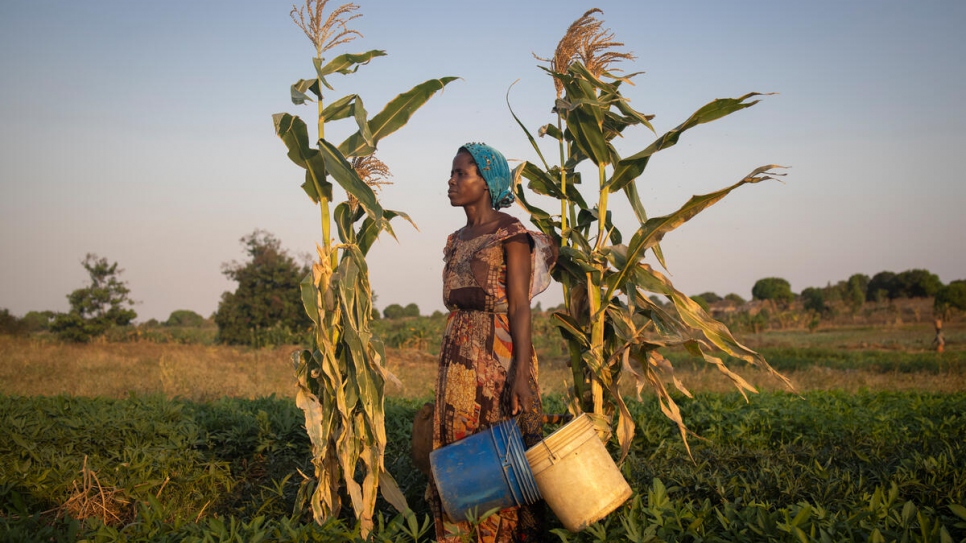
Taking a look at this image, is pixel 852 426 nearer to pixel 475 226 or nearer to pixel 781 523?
pixel 781 523

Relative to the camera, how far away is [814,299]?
42281 mm

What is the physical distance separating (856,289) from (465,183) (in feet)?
147

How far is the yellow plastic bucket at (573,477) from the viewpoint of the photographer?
2.71 m

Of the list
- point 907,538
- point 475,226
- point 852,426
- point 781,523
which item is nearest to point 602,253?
point 475,226

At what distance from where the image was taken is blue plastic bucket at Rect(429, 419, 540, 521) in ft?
9.13

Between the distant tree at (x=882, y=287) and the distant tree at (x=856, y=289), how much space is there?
385 millimetres

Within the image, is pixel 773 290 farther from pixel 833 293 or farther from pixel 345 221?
pixel 345 221

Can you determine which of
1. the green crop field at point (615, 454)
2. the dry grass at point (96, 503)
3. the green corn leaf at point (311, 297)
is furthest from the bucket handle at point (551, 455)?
the dry grass at point (96, 503)

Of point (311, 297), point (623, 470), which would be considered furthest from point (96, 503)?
point (623, 470)

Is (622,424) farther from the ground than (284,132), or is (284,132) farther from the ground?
(284,132)

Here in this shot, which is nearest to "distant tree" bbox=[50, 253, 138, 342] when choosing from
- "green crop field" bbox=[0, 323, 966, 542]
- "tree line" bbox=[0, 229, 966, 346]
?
"tree line" bbox=[0, 229, 966, 346]

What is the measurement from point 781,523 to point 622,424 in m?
0.97

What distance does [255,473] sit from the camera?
427 centimetres

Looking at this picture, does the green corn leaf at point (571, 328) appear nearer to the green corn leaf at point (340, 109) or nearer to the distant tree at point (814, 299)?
the green corn leaf at point (340, 109)
